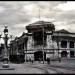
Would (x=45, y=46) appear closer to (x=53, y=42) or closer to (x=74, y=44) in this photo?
(x=53, y=42)

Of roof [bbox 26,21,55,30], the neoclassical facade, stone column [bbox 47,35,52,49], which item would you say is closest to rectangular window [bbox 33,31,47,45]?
the neoclassical facade

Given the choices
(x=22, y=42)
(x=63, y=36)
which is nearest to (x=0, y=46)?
(x=22, y=42)

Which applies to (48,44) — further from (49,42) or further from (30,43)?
(30,43)

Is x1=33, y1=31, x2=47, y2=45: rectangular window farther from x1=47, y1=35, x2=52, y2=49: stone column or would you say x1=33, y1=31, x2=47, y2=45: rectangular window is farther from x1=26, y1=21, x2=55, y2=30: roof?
x1=26, y1=21, x2=55, y2=30: roof

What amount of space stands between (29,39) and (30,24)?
465 centimetres

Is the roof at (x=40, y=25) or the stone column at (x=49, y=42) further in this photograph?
the roof at (x=40, y=25)

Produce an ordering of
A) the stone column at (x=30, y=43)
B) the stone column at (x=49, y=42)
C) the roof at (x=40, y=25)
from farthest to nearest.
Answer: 1. the roof at (x=40, y=25)
2. the stone column at (x=30, y=43)
3. the stone column at (x=49, y=42)

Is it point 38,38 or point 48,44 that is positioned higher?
point 38,38

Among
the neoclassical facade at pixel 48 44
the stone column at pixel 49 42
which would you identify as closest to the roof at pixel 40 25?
the neoclassical facade at pixel 48 44

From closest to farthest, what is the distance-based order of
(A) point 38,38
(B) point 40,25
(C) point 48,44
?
1. (C) point 48,44
2. (A) point 38,38
3. (B) point 40,25

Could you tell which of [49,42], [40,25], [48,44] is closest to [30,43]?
[48,44]

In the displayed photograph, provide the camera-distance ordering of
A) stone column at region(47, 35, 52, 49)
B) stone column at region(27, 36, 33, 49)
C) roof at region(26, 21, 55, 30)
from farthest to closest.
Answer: roof at region(26, 21, 55, 30) < stone column at region(27, 36, 33, 49) < stone column at region(47, 35, 52, 49)

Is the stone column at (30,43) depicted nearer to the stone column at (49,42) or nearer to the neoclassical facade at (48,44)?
the neoclassical facade at (48,44)

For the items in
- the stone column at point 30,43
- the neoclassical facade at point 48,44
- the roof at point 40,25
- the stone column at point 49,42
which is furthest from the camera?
the roof at point 40,25
